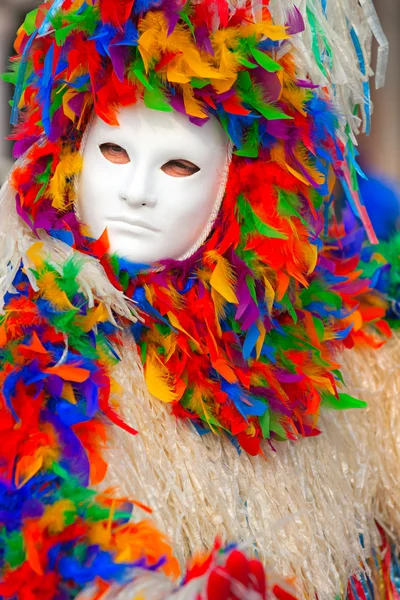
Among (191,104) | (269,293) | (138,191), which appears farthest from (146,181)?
(269,293)

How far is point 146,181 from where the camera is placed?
1.29m

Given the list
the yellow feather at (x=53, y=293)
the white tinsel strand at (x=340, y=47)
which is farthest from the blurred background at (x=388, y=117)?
the yellow feather at (x=53, y=293)

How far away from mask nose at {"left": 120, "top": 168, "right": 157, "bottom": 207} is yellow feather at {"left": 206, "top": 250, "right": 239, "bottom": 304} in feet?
0.51

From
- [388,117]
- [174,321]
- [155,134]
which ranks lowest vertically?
[388,117]

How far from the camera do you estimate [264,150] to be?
1.39 m

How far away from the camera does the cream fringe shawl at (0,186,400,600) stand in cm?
123

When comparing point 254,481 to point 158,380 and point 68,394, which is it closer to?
point 158,380

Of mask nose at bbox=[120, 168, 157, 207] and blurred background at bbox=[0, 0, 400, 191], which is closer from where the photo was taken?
mask nose at bbox=[120, 168, 157, 207]

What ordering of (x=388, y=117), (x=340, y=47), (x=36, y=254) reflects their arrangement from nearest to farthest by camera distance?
(x=36, y=254), (x=340, y=47), (x=388, y=117)

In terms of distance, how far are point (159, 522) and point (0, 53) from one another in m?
1.87

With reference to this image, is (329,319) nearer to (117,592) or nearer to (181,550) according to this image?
(181,550)

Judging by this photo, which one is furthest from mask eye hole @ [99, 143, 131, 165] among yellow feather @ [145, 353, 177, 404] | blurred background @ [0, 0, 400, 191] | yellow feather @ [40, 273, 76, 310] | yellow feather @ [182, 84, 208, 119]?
blurred background @ [0, 0, 400, 191]

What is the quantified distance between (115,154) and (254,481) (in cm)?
63

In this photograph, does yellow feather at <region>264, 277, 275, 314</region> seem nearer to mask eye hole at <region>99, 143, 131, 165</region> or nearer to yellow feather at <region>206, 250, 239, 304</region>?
yellow feather at <region>206, 250, 239, 304</region>
